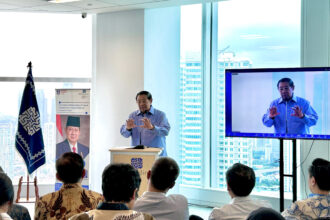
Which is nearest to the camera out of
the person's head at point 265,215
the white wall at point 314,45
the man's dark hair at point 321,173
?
the person's head at point 265,215

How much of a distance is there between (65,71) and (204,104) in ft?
8.70

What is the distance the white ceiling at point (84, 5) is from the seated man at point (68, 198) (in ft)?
12.9

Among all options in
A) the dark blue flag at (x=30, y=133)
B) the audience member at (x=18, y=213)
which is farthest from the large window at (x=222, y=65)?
the audience member at (x=18, y=213)

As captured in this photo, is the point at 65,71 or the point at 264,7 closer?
the point at 264,7

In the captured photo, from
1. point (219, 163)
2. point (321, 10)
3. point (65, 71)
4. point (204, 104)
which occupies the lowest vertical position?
point (219, 163)

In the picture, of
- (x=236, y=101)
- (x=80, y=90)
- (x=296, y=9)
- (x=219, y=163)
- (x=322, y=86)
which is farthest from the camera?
(x=80, y=90)

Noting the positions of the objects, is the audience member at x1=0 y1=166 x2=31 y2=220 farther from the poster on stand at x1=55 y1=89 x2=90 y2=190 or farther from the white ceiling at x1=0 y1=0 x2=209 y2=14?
the poster on stand at x1=55 y1=89 x2=90 y2=190

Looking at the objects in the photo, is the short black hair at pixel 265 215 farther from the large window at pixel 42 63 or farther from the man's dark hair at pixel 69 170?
the large window at pixel 42 63

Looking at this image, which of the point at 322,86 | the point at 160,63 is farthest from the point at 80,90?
the point at 322,86

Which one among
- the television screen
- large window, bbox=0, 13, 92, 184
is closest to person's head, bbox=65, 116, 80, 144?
large window, bbox=0, 13, 92, 184

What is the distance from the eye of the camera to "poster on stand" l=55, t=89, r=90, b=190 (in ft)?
22.8

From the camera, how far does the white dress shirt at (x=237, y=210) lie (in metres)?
2.65

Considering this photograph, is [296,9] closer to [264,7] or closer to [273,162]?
[264,7]

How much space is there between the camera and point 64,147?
6941 millimetres
